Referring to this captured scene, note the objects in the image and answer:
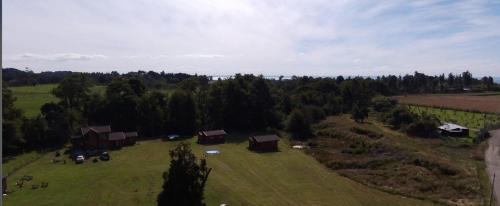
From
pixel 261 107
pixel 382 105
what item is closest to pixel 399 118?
pixel 382 105

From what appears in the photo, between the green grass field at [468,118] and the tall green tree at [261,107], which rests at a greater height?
the tall green tree at [261,107]

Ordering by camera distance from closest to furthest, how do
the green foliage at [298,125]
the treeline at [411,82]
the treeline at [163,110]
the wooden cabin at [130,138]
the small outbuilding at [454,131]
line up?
the wooden cabin at [130,138]
the treeline at [163,110]
the small outbuilding at [454,131]
the green foliage at [298,125]
the treeline at [411,82]

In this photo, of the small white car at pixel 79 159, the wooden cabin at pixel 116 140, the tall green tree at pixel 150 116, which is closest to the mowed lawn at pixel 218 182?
the small white car at pixel 79 159

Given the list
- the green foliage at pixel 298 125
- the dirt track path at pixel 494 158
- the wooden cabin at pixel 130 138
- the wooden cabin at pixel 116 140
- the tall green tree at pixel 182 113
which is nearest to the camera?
the dirt track path at pixel 494 158

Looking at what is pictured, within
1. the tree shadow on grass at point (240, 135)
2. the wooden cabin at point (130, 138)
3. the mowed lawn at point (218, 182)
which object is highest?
the wooden cabin at point (130, 138)

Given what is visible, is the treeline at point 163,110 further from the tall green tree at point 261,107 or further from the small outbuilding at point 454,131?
the small outbuilding at point 454,131

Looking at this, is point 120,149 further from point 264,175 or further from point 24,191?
point 264,175

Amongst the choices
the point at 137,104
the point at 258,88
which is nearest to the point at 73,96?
the point at 137,104

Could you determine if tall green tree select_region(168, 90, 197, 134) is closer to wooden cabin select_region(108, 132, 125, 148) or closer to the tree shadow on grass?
the tree shadow on grass
